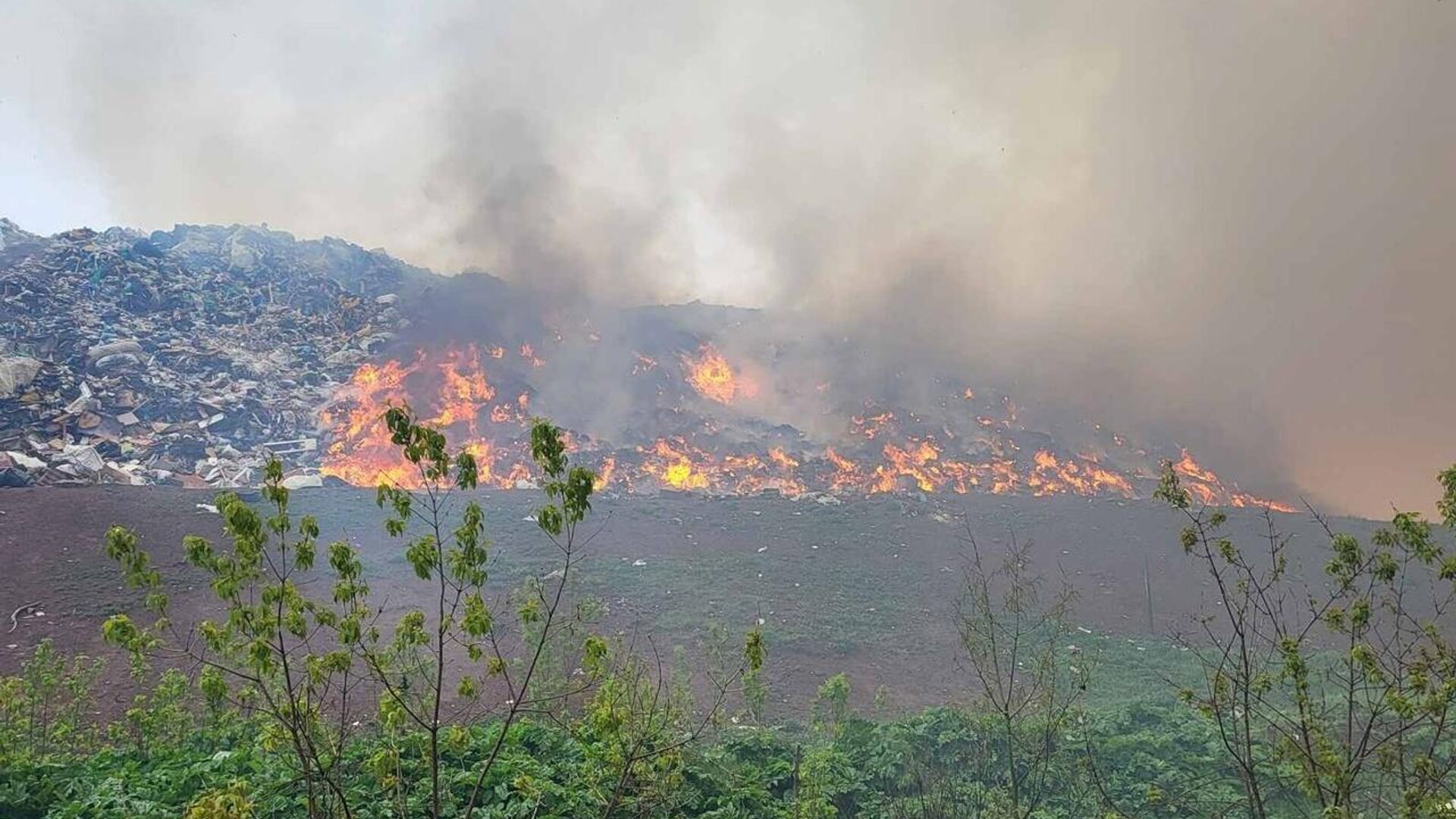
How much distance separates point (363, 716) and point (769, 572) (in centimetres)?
1267

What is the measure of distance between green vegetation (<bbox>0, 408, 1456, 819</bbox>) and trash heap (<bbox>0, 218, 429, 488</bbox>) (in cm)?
1283

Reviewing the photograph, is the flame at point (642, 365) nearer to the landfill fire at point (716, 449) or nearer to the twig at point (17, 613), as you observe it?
the landfill fire at point (716, 449)

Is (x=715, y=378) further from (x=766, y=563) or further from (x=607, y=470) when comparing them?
(x=766, y=563)

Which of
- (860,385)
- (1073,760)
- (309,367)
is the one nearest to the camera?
(1073,760)

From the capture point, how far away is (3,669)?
37.3ft

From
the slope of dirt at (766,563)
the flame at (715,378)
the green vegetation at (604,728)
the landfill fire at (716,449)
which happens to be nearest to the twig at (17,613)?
the slope of dirt at (766,563)

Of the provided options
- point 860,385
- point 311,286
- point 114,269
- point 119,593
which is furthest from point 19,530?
point 860,385

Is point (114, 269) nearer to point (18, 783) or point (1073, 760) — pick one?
point (18, 783)

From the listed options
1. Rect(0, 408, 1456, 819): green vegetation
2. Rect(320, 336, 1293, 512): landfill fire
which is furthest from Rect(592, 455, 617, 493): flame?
Rect(0, 408, 1456, 819): green vegetation

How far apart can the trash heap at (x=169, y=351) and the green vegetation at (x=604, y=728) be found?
42.1ft

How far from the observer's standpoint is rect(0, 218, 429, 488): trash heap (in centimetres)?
2217

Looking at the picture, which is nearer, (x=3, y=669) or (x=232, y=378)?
(x=3, y=669)

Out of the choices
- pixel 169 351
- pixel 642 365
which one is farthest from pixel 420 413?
pixel 642 365

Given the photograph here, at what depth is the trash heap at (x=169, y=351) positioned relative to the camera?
2217 centimetres
